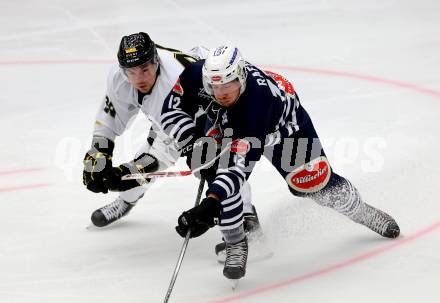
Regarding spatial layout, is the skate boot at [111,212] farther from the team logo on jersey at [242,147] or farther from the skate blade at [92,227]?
the team logo on jersey at [242,147]

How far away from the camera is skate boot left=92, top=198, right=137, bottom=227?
4871 millimetres

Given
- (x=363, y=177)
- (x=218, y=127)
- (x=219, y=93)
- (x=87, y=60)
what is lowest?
(x=87, y=60)

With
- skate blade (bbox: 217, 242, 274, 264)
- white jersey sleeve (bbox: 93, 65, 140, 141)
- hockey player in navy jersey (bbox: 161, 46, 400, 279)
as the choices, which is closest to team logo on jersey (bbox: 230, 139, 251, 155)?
hockey player in navy jersey (bbox: 161, 46, 400, 279)

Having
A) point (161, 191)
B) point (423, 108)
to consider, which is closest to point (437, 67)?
point (423, 108)

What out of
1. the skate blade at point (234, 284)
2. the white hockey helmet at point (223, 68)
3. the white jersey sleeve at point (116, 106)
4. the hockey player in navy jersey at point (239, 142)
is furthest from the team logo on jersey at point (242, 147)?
the white jersey sleeve at point (116, 106)

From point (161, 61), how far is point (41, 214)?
130cm

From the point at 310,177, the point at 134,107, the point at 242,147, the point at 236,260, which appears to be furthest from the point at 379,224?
the point at 134,107

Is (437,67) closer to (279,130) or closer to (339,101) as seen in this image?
(339,101)

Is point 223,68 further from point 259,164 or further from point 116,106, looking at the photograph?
point 259,164

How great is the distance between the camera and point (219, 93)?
12.4ft

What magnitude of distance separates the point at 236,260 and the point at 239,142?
58 centimetres

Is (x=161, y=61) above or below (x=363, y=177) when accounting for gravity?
above

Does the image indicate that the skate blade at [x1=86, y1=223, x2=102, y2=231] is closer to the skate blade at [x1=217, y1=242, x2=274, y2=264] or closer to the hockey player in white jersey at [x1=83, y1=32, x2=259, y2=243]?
the hockey player in white jersey at [x1=83, y1=32, x2=259, y2=243]

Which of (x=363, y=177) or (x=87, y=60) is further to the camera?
(x=87, y=60)
